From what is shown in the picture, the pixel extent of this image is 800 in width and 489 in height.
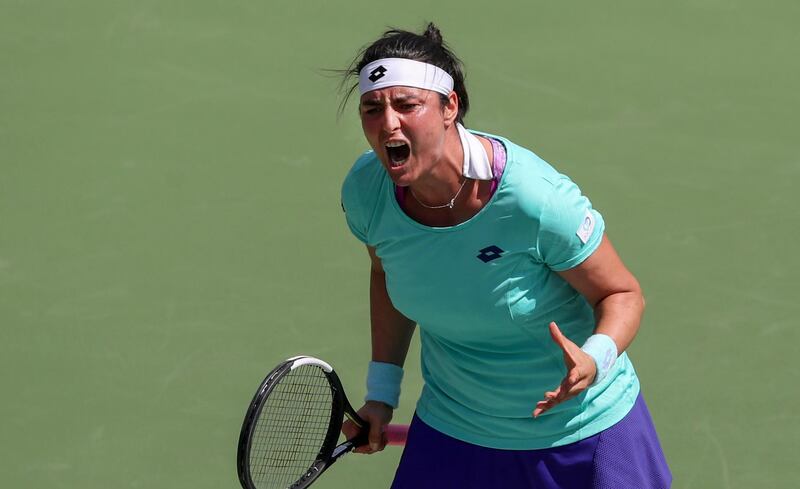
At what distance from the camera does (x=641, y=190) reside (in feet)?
18.3

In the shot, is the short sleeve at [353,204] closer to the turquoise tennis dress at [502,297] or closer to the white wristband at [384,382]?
the turquoise tennis dress at [502,297]

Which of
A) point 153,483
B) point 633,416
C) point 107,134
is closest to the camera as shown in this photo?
point 633,416

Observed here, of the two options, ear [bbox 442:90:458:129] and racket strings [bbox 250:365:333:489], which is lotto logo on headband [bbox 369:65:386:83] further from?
racket strings [bbox 250:365:333:489]

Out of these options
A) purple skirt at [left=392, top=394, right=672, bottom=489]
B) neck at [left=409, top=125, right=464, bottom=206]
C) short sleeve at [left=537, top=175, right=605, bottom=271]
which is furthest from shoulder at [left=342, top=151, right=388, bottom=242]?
purple skirt at [left=392, top=394, right=672, bottom=489]

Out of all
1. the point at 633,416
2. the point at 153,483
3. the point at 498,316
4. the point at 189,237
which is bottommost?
the point at 153,483

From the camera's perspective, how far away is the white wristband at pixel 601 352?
3.17 meters

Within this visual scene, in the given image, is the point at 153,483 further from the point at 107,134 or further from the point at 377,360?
the point at 107,134

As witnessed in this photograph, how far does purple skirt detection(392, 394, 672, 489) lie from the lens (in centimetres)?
352

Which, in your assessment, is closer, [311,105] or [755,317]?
[755,317]

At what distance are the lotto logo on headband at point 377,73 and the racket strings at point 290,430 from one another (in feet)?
2.41

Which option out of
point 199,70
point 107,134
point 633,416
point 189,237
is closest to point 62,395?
point 189,237

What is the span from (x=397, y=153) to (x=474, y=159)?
160 millimetres

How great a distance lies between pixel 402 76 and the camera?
130 inches

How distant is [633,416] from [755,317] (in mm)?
1668
